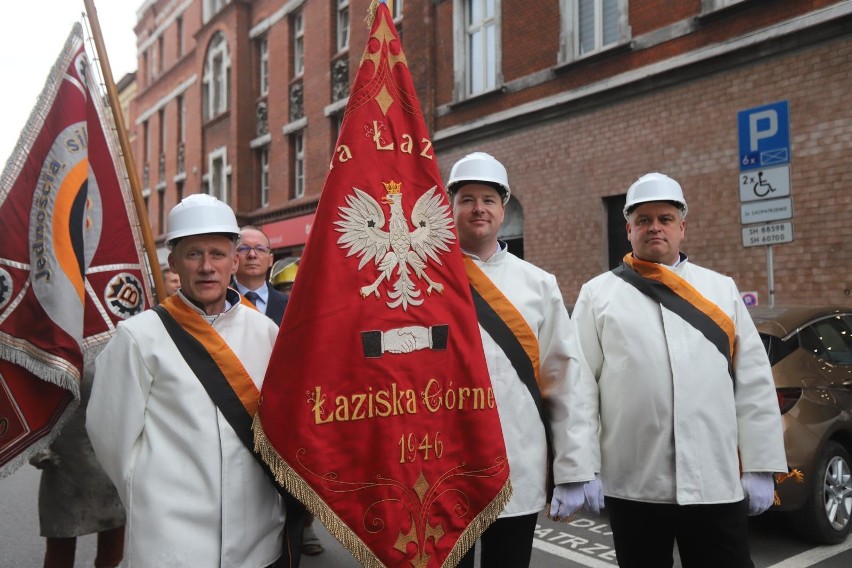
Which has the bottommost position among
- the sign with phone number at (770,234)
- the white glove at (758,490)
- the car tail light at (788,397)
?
the white glove at (758,490)

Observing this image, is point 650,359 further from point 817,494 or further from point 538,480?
point 817,494

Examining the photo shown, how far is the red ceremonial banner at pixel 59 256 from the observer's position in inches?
113

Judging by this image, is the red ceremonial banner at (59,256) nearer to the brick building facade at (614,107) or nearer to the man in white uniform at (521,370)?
the man in white uniform at (521,370)

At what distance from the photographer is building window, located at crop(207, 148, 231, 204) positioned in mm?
24172

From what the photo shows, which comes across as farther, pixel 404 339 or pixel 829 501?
pixel 829 501

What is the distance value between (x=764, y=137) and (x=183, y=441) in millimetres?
8015

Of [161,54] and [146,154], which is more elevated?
[161,54]

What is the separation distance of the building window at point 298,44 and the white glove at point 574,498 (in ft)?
65.7

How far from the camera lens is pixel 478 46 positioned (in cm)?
1461

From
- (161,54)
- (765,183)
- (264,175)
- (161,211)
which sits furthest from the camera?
(161,54)

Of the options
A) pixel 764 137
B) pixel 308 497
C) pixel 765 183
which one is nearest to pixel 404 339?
pixel 308 497

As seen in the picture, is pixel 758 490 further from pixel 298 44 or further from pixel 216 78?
pixel 216 78

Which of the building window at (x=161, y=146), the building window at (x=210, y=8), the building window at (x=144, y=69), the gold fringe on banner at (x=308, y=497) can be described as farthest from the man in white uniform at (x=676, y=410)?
the building window at (x=144, y=69)

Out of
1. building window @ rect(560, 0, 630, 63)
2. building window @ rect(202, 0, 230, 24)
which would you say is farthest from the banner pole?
building window @ rect(202, 0, 230, 24)
